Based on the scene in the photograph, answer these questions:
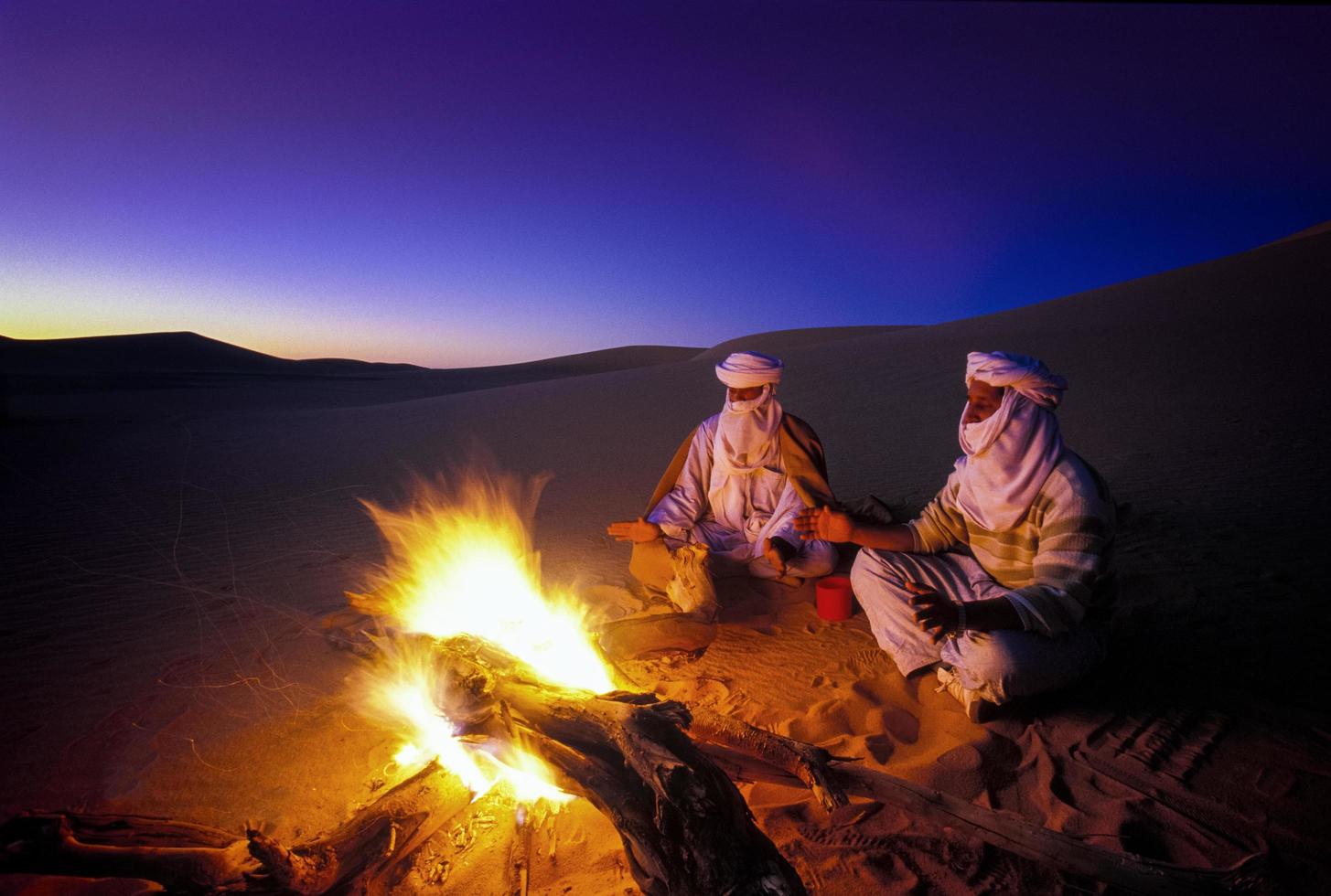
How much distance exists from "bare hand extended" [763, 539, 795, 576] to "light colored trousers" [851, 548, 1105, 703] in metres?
A: 0.50

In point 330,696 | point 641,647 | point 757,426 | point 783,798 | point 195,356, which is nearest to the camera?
point 783,798

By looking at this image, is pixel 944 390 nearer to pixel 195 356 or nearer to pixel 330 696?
pixel 330 696

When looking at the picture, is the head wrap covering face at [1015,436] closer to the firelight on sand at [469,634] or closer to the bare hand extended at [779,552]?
the bare hand extended at [779,552]

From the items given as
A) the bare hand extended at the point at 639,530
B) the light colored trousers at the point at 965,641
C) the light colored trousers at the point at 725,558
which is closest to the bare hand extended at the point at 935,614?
the light colored trousers at the point at 965,641

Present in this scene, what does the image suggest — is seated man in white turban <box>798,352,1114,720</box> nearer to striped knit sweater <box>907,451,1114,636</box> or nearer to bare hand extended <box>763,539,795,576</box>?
striped knit sweater <box>907,451,1114,636</box>

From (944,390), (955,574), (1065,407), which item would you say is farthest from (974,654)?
(944,390)

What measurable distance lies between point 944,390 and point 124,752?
14.7 m

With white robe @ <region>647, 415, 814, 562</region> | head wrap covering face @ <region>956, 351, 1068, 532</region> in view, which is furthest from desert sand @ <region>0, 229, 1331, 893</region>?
head wrap covering face @ <region>956, 351, 1068, 532</region>

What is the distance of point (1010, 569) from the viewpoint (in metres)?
3.36

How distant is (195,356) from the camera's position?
58.4 meters

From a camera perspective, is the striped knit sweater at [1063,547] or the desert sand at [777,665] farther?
the striped knit sweater at [1063,547]

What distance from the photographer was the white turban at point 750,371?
4.57 m

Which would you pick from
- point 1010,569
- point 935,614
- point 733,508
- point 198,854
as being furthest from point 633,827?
point 733,508

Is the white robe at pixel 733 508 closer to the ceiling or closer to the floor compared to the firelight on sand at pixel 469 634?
closer to the ceiling
